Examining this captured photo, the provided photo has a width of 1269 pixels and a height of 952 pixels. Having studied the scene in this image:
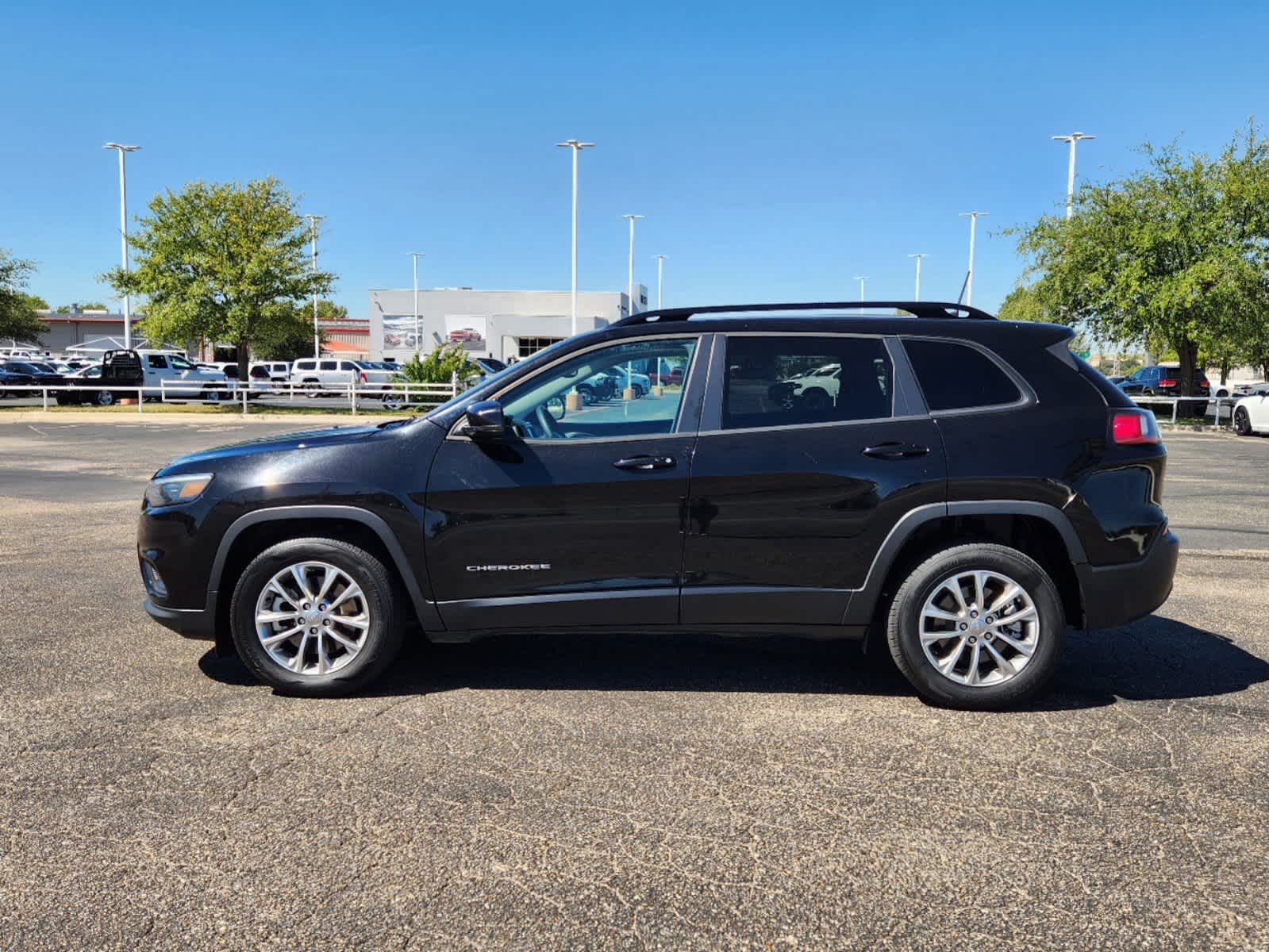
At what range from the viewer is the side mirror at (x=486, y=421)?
14.0 ft

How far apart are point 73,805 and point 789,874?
7.94 feet

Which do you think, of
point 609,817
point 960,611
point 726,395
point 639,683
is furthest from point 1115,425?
point 609,817

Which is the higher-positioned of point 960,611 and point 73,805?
point 960,611

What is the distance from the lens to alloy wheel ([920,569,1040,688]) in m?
4.36

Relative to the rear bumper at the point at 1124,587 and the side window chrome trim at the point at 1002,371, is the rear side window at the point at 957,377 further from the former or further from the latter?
the rear bumper at the point at 1124,587

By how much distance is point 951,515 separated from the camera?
4.36 metres

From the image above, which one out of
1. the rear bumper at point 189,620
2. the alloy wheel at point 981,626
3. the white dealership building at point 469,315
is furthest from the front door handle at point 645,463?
the white dealership building at point 469,315

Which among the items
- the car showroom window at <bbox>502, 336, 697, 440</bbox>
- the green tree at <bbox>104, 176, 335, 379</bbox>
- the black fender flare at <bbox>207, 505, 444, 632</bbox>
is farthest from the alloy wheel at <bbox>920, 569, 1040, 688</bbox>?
the green tree at <bbox>104, 176, 335, 379</bbox>

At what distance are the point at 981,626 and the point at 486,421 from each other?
234cm

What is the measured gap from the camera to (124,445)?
18.4 meters

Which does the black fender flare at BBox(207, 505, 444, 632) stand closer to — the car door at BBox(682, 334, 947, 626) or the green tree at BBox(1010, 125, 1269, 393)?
the car door at BBox(682, 334, 947, 626)

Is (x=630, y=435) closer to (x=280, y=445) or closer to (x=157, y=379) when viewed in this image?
(x=280, y=445)

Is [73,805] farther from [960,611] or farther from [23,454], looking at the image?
[23,454]

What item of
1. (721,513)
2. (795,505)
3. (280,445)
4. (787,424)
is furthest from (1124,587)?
(280,445)
